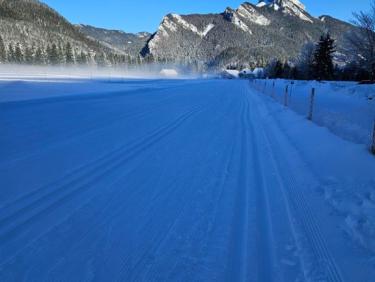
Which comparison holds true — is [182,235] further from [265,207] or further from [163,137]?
[163,137]

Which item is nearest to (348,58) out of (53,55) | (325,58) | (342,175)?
(325,58)

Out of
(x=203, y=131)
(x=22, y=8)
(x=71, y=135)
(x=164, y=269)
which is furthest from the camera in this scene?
(x=22, y=8)

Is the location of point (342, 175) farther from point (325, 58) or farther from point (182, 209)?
point (325, 58)

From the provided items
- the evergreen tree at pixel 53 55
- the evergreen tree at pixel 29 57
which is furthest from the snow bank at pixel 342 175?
the evergreen tree at pixel 29 57

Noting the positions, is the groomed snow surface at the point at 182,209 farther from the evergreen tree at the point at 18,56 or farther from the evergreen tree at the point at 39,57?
the evergreen tree at the point at 18,56

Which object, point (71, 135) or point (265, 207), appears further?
point (71, 135)

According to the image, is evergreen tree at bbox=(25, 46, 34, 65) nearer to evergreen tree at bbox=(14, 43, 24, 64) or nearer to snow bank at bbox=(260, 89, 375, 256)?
evergreen tree at bbox=(14, 43, 24, 64)

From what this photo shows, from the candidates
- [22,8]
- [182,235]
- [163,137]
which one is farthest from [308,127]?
[22,8]

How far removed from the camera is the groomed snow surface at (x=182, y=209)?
115 inches

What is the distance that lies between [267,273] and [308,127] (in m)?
7.58

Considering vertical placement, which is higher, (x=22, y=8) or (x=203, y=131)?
(x=22, y=8)

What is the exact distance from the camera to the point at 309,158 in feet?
22.1

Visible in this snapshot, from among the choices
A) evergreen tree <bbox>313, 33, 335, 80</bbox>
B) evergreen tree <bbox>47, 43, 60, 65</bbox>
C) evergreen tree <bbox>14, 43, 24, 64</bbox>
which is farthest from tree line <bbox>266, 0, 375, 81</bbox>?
evergreen tree <bbox>14, 43, 24, 64</bbox>

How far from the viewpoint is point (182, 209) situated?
402 cm
